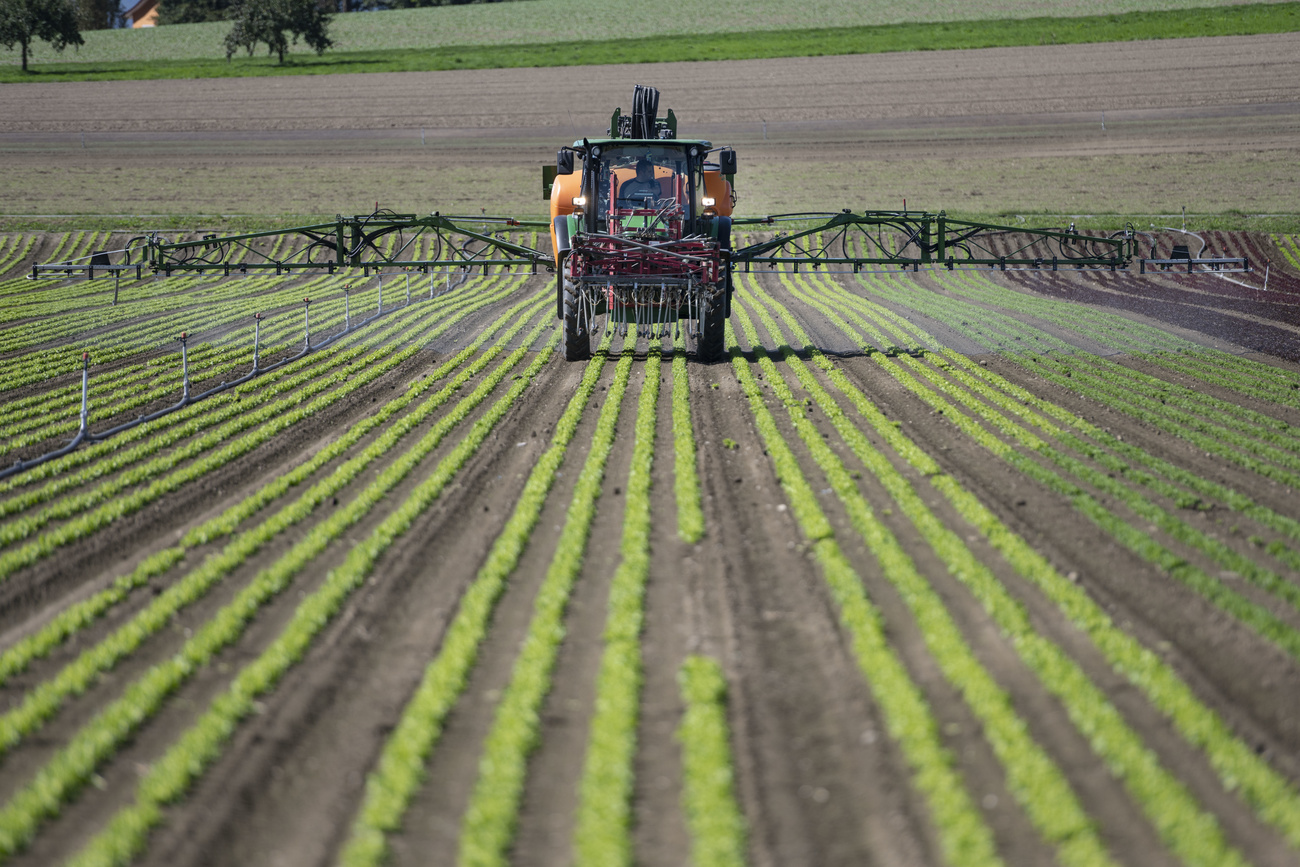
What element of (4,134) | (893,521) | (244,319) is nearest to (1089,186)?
(244,319)

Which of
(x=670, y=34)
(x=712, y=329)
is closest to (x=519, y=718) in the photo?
(x=712, y=329)

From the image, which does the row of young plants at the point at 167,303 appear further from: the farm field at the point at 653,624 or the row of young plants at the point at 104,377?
the farm field at the point at 653,624

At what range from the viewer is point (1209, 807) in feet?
14.5

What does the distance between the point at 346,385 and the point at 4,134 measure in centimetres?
4805

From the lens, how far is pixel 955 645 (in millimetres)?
5879

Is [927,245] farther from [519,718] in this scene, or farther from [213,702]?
[213,702]

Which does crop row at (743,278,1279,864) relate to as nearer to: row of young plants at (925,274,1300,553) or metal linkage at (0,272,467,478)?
row of young plants at (925,274,1300,553)

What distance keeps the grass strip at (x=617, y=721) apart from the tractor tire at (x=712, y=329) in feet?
24.1

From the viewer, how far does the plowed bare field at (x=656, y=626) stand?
4.41m

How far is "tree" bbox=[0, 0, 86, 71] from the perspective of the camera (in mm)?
64812

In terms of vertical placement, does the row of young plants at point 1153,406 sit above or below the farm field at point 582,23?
below

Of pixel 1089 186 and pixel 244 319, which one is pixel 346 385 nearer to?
pixel 244 319

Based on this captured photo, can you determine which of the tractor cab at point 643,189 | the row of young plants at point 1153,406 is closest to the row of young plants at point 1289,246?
the row of young plants at point 1153,406

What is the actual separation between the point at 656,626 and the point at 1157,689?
262cm
